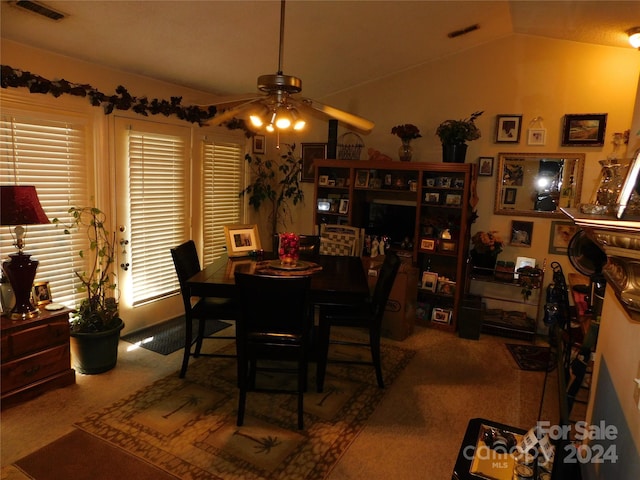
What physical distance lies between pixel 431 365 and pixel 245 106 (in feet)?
8.43

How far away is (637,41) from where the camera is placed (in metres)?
3.23

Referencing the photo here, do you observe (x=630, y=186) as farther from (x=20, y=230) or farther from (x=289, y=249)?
(x=20, y=230)

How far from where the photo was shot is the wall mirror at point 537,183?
4.06 metres

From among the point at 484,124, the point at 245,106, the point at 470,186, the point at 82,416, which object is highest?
the point at 484,124

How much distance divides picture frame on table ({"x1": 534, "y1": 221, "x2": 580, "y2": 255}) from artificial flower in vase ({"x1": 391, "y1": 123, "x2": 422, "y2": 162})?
5.36 ft

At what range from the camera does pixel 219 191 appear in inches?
186

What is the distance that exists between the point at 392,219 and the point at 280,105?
8.45 ft

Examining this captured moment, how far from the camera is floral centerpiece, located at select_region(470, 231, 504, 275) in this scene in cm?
423

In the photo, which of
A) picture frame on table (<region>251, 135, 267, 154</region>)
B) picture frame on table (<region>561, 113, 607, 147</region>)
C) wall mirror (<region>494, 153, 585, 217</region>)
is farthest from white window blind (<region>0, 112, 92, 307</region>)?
picture frame on table (<region>561, 113, 607, 147</region>)

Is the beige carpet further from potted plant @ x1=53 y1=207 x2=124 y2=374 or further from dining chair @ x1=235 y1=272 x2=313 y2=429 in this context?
dining chair @ x1=235 y1=272 x2=313 y2=429

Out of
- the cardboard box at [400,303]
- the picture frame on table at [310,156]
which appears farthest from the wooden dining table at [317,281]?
the picture frame on table at [310,156]

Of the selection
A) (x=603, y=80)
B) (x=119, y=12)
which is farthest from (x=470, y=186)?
(x=119, y=12)

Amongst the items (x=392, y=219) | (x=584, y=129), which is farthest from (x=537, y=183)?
(x=392, y=219)

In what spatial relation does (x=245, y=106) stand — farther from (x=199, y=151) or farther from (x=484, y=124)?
(x=484, y=124)
